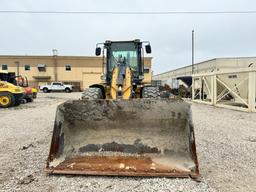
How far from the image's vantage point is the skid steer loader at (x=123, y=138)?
3.13 metres

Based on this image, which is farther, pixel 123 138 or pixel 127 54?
pixel 127 54

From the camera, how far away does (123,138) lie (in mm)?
3643

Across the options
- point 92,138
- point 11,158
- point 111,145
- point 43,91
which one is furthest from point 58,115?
point 43,91

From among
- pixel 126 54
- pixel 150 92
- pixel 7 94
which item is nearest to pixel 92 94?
pixel 150 92

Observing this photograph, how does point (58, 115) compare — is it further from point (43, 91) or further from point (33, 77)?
point (33, 77)

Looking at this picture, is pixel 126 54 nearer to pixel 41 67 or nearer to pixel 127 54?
pixel 127 54

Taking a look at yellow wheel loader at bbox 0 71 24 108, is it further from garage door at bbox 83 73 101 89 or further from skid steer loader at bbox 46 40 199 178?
garage door at bbox 83 73 101 89

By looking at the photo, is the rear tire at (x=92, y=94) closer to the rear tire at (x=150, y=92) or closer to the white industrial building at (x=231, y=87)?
the rear tire at (x=150, y=92)

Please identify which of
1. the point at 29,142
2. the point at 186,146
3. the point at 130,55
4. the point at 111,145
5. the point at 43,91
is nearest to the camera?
the point at 186,146

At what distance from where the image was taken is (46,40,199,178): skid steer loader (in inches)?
123

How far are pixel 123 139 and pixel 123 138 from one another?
2 cm

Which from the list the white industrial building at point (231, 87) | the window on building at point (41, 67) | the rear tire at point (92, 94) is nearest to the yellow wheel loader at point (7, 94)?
the rear tire at point (92, 94)

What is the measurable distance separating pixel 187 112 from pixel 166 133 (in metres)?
0.47

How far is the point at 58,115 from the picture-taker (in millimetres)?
3533
